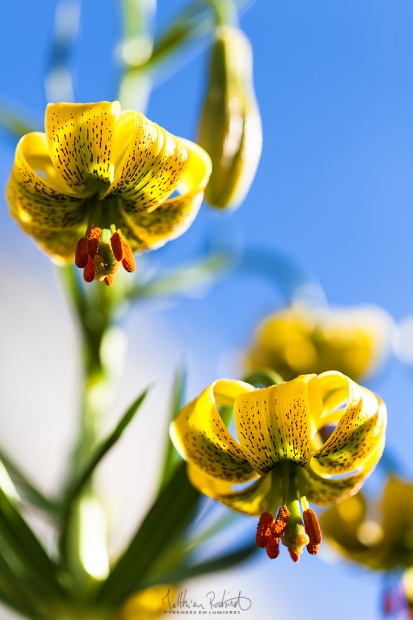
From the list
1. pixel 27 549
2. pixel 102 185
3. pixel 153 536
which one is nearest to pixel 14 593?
pixel 27 549

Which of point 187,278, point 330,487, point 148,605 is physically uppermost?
point 187,278

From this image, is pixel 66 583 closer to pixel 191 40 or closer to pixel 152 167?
pixel 152 167

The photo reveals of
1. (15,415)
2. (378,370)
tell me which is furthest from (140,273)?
(15,415)

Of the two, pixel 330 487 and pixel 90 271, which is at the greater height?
pixel 90 271

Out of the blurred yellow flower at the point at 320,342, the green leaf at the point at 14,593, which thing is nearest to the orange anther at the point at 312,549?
the green leaf at the point at 14,593

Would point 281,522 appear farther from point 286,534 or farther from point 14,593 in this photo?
point 14,593

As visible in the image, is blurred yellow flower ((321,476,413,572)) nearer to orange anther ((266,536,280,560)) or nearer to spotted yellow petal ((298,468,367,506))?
spotted yellow petal ((298,468,367,506))
